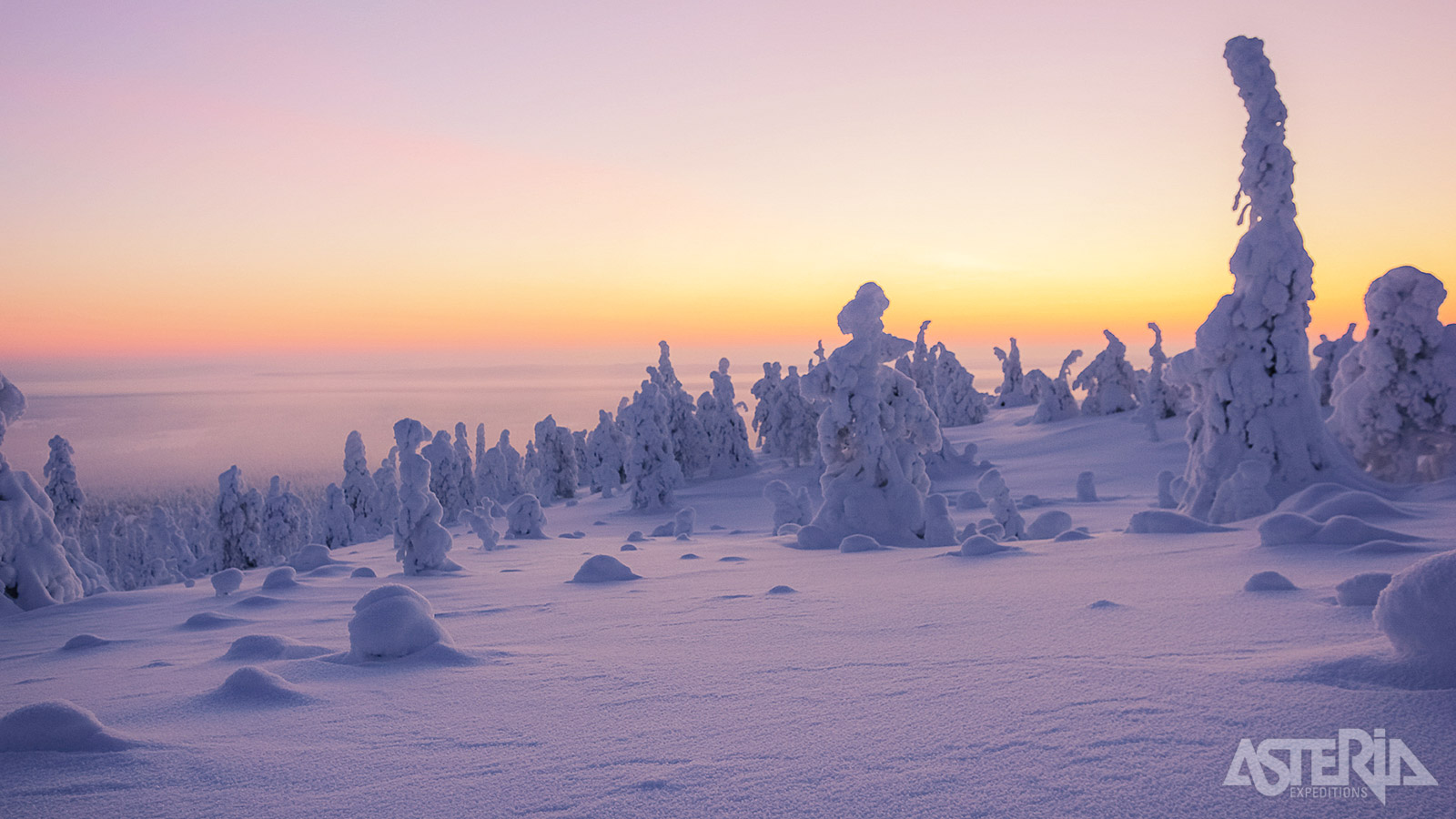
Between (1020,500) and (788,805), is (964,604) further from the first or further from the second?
(1020,500)

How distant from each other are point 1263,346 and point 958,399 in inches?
1585

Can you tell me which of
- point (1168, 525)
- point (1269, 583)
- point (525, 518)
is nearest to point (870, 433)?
point (1168, 525)

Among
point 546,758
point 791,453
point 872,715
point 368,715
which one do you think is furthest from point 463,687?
point 791,453

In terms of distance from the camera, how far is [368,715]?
3584mm

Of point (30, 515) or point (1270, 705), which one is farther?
point (30, 515)

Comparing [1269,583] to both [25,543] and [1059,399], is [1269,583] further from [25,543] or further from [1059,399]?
[1059,399]

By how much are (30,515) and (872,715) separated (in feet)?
43.4

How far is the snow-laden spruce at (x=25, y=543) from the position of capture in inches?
411

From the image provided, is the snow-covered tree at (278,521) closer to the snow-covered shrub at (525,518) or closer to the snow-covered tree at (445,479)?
the snow-covered tree at (445,479)

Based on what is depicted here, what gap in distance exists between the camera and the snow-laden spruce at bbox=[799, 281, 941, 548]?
13.0 m

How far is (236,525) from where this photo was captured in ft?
115

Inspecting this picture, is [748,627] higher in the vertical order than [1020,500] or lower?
higher

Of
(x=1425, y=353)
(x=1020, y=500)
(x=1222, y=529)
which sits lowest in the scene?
(x=1020, y=500)

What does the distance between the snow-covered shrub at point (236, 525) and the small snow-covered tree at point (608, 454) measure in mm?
16314
